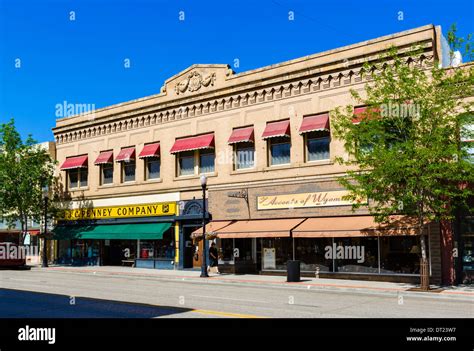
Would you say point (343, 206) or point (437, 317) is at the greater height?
point (343, 206)

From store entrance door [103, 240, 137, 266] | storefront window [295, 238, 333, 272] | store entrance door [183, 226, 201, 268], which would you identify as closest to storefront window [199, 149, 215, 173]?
store entrance door [183, 226, 201, 268]

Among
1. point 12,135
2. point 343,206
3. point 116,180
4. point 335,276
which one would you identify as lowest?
point 335,276

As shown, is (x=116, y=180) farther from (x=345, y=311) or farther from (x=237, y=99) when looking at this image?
(x=345, y=311)

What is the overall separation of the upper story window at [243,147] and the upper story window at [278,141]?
111 cm

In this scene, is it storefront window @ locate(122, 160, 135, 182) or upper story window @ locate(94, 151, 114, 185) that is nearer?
storefront window @ locate(122, 160, 135, 182)

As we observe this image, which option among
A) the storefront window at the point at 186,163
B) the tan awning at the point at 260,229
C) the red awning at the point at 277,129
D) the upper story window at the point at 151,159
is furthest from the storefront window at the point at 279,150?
the upper story window at the point at 151,159

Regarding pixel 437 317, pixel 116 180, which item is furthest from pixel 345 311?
pixel 116 180

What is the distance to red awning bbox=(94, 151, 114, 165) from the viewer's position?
36125mm

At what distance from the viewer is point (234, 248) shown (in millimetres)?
29281

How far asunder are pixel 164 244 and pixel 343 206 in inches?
517

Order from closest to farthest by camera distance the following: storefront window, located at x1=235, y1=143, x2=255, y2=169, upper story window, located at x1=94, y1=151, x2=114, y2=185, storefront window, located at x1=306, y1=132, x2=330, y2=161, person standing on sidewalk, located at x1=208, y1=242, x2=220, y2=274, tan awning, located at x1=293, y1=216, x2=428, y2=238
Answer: tan awning, located at x1=293, y1=216, x2=428, y2=238
storefront window, located at x1=306, y1=132, x2=330, y2=161
person standing on sidewalk, located at x1=208, y1=242, x2=220, y2=274
storefront window, located at x1=235, y1=143, x2=255, y2=169
upper story window, located at x1=94, y1=151, x2=114, y2=185

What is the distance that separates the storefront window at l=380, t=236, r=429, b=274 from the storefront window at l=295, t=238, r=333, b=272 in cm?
282

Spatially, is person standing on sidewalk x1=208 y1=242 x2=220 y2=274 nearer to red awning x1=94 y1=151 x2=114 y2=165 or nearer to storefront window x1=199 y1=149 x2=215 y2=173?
storefront window x1=199 y1=149 x2=215 y2=173
